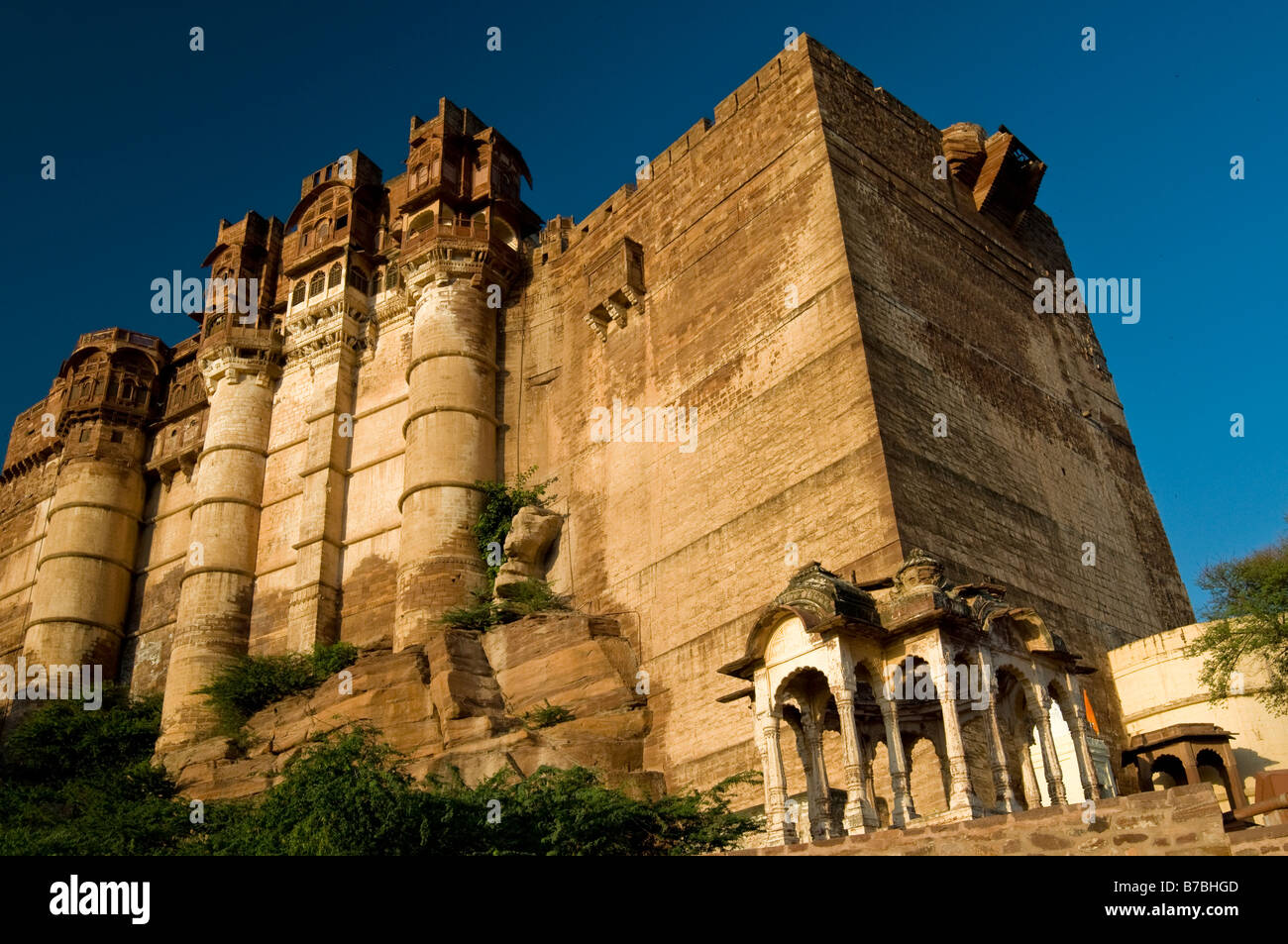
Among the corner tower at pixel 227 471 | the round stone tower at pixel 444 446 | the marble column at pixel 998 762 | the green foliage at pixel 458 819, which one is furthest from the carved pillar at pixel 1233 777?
the corner tower at pixel 227 471

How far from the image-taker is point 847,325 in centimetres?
2012

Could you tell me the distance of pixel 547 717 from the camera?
19781mm

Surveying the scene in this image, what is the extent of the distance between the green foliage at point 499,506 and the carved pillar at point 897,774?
14.8m

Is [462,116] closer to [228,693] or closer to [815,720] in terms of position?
[228,693]

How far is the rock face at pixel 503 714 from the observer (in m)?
18.8

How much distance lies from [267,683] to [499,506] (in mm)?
6219

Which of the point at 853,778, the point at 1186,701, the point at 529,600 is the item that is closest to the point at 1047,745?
the point at 853,778

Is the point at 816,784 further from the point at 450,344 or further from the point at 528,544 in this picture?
the point at 450,344

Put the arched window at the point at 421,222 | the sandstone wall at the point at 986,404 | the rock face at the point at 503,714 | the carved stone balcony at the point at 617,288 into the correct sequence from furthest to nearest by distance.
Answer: the arched window at the point at 421,222 < the carved stone balcony at the point at 617,288 < the sandstone wall at the point at 986,404 < the rock face at the point at 503,714

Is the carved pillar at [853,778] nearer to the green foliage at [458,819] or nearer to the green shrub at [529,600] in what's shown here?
the green foliage at [458,819]

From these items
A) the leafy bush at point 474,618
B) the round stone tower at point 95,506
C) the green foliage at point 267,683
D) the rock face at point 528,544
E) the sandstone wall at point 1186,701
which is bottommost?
the sandstone wall at point 1186,701

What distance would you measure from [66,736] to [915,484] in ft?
68.9

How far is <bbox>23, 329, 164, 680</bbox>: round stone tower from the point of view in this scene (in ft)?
106

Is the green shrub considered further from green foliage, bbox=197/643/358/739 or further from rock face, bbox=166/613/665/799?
green foliage, bbox=197/643/358/739
